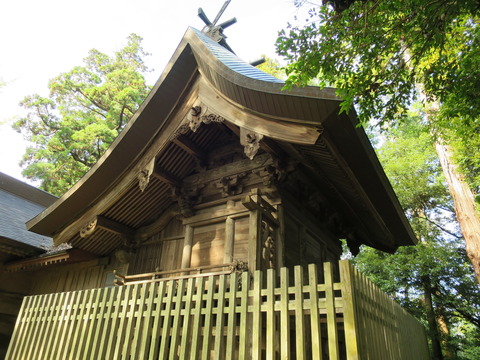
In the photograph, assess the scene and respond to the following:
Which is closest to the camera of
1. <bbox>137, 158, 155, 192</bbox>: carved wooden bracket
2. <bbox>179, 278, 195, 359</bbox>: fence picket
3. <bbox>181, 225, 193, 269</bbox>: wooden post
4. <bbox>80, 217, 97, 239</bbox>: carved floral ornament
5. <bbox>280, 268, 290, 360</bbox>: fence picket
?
<bbox>280, 268, 290, 360</bbox>: fence picket

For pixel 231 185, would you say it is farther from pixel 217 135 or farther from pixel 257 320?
pixel 257 320

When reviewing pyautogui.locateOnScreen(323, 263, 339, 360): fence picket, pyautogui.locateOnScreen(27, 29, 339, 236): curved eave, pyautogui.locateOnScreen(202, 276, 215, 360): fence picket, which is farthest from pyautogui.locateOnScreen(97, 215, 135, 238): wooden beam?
pyautogui.locateOnScreen(323, 263, 339, 360): fence picket

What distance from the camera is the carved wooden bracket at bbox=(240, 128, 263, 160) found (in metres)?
4.73

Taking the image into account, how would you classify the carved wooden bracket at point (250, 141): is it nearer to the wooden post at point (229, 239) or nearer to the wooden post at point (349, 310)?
the wooden post at point (229, 239)

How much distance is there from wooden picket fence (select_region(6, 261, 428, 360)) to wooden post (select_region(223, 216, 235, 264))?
1177 mm

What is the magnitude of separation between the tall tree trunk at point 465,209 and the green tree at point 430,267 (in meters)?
2.80

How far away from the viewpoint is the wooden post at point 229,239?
5.56 m

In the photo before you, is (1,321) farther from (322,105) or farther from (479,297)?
(479,297)

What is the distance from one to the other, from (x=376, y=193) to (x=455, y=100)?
1804 millimetres

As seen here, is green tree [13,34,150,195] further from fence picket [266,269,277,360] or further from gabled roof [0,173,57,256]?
fence picket [266,269,277,360]

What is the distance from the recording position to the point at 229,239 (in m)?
5.77

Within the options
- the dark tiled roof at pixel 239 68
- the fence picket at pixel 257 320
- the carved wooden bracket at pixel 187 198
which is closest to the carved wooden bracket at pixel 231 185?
the carved wooden bracket at pixel 187 198

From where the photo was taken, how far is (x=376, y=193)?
554 cm

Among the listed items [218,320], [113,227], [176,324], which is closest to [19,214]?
[113,227]
